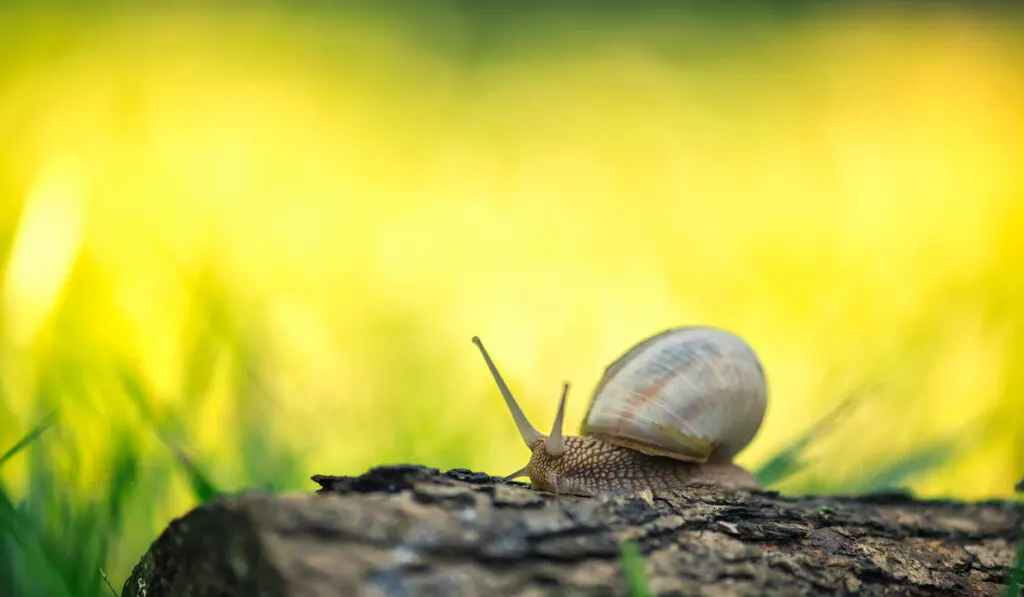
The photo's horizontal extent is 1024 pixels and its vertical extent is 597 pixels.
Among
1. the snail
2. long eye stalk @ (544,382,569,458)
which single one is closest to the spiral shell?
the snail

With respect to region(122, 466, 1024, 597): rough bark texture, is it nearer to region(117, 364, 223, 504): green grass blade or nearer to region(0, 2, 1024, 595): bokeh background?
region(117, 364, 223, 504): green grass blade

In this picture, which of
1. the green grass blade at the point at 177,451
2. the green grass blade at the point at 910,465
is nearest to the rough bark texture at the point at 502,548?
the green grass blade at the point at 177,451

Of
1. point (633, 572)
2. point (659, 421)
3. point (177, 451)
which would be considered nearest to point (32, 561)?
point (177, 451)

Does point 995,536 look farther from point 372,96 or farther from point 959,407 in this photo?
point 372,96

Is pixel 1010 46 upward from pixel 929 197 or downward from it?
upward

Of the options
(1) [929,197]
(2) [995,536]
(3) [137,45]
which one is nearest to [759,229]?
(1) [929,197]

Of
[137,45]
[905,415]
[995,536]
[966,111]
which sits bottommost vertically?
[995,536]

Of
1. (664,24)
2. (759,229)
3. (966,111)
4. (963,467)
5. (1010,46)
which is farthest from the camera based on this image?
(664,24)

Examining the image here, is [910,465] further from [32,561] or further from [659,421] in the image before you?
[32,561]
